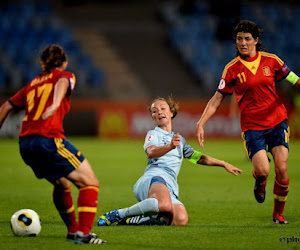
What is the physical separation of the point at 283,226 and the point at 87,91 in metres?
19.8

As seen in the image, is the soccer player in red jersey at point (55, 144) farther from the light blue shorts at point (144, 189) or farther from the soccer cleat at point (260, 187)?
the soccer cleat at point (260, 187)

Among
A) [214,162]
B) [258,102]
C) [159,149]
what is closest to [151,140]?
[159,149]

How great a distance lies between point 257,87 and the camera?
762cm

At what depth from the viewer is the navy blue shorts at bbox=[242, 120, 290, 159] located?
7.54 m

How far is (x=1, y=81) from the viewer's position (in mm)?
25781

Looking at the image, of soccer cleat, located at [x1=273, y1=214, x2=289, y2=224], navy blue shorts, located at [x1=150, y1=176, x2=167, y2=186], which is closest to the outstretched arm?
navy blue shorts, located at [x1=150, y1=176, x2=167, y2=186]

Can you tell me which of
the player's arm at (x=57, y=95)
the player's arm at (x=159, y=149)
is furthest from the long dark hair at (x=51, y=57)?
the player's arm at (x=159, y=149)

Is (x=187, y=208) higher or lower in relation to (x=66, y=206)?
lower

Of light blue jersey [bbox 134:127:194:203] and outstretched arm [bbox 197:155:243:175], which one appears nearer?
outstretched arm [bbox 197:155:243:175]

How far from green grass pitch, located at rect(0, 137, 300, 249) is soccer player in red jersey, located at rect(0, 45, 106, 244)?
398 millimetres

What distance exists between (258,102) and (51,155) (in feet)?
9.50

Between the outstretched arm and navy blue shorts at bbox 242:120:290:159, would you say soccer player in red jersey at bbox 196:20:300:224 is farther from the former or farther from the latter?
the outstretched arm

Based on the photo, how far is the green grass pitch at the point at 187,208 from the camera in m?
6.14

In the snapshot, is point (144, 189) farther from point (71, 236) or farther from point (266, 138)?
point (266, 138)
